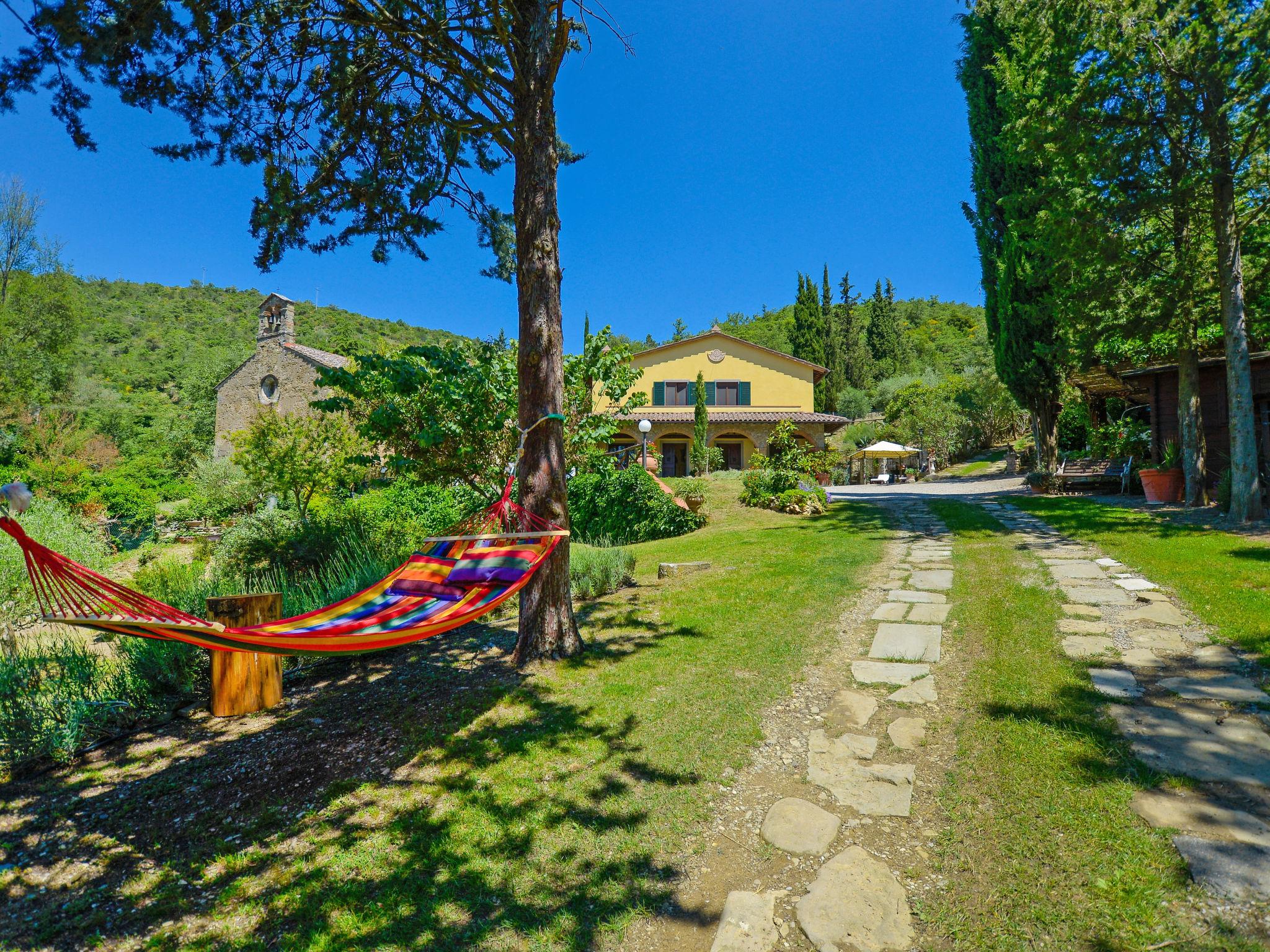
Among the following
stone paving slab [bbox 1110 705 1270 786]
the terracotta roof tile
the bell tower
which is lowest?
stone paving slab [bbox 1110 705 1270 786]

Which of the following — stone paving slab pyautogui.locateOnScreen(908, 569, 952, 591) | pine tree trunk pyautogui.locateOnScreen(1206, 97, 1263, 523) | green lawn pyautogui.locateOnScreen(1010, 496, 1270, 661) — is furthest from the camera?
pine tree trunk pyautogui.locateOnScreen(1206, 97, 1263, 523)

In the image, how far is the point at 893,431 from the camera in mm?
29250

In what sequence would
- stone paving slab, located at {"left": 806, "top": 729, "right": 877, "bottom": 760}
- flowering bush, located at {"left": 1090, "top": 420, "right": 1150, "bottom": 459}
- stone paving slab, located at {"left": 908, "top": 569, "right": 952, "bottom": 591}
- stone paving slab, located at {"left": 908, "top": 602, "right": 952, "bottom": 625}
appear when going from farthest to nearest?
flowering bush, located at {"left": 1090, "top": 420, "right": 1150, "bottom": 459}
stone paving slab, located at {"left": 908, "top": 569, "right": 952, "bottom": 591}
stone paving slab, located at {"left": 908, "top": 602, "right": 952, "bottom": 625}
stone paving slab, located at {"left": 806, "top": 729, "right": 877, "bottom": 760}

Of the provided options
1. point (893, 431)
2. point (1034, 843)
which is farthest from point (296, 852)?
point (893, 431)

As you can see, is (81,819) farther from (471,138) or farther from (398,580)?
(471,138)

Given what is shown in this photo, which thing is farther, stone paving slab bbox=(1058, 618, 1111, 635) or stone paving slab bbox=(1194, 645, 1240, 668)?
stone paving slab bbox=(1058, 618, 1111, 635)

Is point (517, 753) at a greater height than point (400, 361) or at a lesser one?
lesser

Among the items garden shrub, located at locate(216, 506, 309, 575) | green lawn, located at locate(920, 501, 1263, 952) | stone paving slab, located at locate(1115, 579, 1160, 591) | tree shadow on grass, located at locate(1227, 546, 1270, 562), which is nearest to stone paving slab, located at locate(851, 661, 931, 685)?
green lawn, located at locate(920, 501, 1263, 952)

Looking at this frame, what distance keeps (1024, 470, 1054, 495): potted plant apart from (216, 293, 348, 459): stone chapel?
24549mm

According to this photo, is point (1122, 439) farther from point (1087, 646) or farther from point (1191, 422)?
point (1087, 646)

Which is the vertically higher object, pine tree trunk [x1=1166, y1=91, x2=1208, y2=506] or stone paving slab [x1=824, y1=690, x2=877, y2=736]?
pine tree trunk [x1=1166, y1=91, x2=1208, y2=506]

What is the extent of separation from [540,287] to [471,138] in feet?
9.42

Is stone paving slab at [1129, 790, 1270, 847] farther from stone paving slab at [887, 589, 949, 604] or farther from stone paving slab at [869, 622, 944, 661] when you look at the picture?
stone paving slab at [887, 589, 949, 604]

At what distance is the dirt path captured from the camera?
6.33ft
